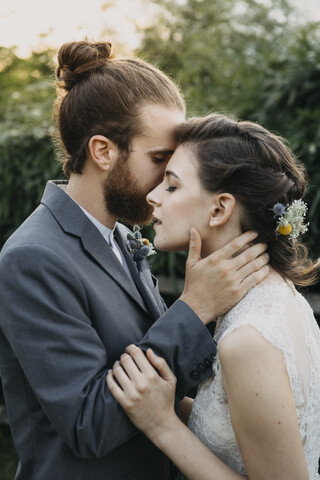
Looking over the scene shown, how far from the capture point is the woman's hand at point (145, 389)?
1954 mm

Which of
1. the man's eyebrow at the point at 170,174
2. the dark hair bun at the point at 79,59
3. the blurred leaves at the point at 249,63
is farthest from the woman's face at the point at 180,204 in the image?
the blurred leaves at the point at 249,63

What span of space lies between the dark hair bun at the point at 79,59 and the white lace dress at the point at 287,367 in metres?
1.41

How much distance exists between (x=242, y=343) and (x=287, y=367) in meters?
0.21

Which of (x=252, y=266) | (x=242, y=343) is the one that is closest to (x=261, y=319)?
(x=242, y=343)

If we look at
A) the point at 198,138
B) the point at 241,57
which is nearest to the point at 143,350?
the point at 198,138

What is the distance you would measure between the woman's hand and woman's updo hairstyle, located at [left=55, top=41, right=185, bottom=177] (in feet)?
3.63

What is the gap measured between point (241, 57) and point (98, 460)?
5411 mm

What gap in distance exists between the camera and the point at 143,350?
2051 millimetres

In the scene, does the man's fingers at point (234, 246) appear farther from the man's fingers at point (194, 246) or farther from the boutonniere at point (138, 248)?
the boutonniere at point (138, 248)

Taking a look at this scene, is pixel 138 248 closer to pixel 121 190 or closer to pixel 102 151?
pixel 121 190

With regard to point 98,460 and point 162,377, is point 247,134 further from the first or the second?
point 98,460

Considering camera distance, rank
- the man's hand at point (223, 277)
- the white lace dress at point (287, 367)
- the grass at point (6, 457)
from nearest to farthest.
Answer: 1. the white lace dress at point (287, 367)
2. the man's hand at point (223, 277)
3. the grass at point (6, 457)

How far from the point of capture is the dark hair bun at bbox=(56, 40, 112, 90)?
258 centimetres

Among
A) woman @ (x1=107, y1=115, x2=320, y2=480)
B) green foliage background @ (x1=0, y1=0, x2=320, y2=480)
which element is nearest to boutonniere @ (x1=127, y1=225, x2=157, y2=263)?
woman @ (x1=107, y1=115, x2=320, y2=480)
